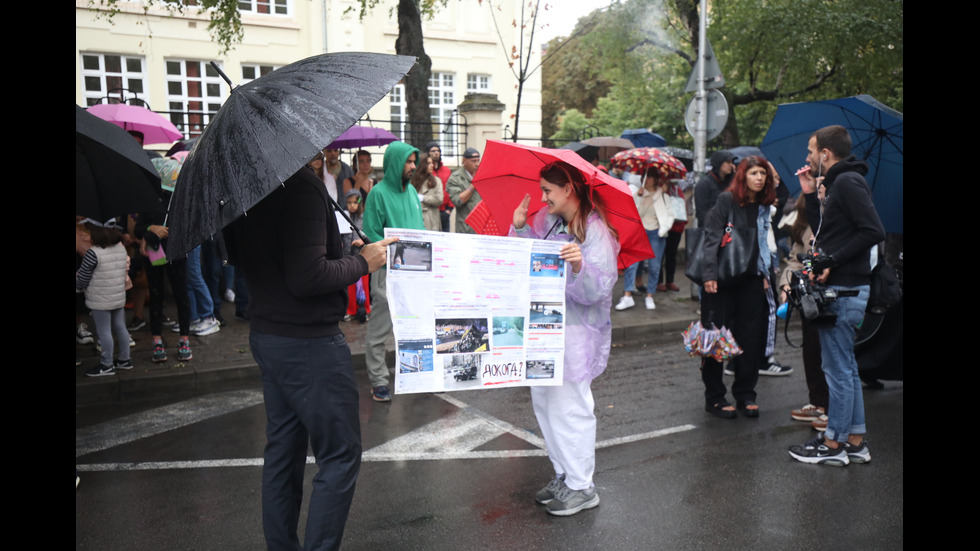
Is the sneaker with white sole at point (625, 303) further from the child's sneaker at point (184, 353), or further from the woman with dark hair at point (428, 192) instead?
the child's sneaker at point (184, 353)

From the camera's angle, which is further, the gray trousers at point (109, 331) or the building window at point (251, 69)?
the building window at point (251, 69)

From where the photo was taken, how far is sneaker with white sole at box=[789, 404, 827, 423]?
6047 millimetres

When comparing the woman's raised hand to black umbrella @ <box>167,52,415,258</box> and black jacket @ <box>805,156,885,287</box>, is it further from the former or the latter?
black jacket @ <box>805,156,885,287</box>

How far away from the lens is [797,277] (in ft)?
16.9

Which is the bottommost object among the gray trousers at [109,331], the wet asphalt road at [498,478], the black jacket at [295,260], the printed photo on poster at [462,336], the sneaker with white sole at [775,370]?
the wet asphalt road at [498,478]

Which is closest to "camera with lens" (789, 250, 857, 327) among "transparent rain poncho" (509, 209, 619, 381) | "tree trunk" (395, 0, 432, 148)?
"transparent rain poncho" (509, 209, 619, 381)

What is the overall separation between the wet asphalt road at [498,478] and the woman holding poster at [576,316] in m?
0.26

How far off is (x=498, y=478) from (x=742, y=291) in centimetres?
259

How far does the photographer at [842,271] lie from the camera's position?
486 centimetres

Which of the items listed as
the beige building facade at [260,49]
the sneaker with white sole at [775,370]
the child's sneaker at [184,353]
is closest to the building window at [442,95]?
the beige building facade at [260,49]

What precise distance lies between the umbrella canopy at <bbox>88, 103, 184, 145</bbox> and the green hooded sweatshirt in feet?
17.2

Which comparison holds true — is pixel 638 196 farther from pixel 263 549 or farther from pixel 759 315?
pixel 263 549

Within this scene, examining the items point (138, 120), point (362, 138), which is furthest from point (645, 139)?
point (138, 120)
